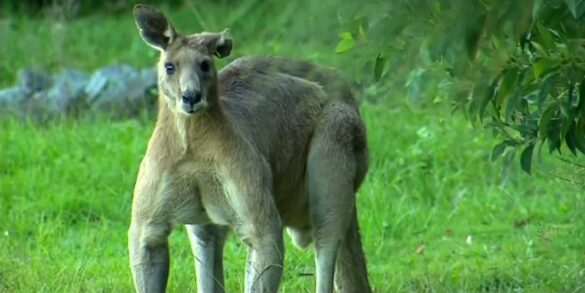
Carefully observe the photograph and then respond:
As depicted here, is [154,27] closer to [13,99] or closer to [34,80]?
[13,99]

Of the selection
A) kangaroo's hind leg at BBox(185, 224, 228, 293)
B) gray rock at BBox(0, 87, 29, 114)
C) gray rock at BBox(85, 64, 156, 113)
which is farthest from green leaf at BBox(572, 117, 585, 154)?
gray rock at BBox(0, 87, 29, 114)

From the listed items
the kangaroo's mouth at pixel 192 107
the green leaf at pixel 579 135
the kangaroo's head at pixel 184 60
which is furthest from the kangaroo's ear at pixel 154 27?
the green leaf at pixel 579 135

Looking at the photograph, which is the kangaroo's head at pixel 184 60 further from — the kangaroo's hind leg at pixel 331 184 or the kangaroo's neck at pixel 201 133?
the kangaroo's hind leg at pixel 331 184

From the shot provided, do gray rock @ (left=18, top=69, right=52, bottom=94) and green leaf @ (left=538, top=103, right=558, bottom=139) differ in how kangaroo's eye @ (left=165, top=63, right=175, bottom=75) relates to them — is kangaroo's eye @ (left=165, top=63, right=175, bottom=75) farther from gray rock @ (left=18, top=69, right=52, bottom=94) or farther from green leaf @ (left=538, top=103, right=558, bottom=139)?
gray rock @ (left=18, top=69, right=52, bottom=94)

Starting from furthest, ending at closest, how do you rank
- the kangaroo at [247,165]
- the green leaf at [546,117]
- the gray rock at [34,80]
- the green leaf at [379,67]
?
the gray rock at [34,80], the kangaroo at [247,165], the green leaf at [546,117], the green leaf at [379,67]

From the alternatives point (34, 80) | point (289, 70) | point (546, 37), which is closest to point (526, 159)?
point (546, 37)

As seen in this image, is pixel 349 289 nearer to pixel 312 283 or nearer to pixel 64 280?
pixel 312 283

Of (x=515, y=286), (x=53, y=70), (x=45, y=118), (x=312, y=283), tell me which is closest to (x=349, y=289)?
(x=312, y=283)

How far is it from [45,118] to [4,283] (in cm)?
440

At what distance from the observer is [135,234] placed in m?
6.91

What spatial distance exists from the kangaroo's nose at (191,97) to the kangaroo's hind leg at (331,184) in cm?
106

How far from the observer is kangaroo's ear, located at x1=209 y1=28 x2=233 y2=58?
22.7ft

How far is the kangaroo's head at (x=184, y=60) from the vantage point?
6.63 metres

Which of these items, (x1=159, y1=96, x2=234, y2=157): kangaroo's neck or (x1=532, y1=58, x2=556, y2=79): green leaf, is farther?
(x1=159, y1=96, x2=234, y2=157): kangaroo's neck
